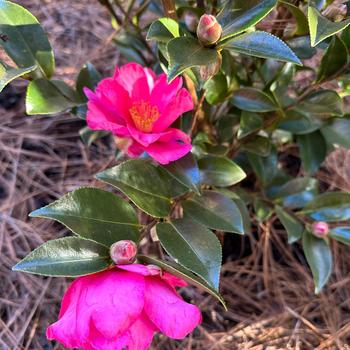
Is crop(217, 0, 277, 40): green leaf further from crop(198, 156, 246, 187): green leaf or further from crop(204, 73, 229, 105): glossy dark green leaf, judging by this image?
crop(198, 156, 246, 187): green leaf

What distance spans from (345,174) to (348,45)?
71 cm

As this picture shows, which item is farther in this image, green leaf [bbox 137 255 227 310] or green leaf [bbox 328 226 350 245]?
green leaf [bbox 328 226 350 245]

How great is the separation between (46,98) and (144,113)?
0.67 feet

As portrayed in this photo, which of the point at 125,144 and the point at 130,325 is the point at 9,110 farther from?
the point at 130,325

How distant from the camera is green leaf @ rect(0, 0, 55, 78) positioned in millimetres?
906

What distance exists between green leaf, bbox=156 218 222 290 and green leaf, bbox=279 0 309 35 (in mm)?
415

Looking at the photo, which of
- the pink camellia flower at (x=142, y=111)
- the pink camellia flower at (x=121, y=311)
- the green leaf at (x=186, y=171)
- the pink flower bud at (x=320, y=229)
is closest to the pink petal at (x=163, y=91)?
the pink camellia flower at (x=142, y=111)

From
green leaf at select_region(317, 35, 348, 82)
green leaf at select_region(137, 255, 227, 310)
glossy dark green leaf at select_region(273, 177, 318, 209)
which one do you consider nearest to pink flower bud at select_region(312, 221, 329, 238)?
glossy dark green leaf at select_region(273, 177, 318, 209)

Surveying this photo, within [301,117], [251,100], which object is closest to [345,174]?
[301,117]

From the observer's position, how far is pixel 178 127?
3.12 feet

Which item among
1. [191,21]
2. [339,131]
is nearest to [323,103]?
[339,131]

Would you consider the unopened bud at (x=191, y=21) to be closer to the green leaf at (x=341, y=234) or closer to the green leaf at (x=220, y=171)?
the green leaf at (x=220, y=171)

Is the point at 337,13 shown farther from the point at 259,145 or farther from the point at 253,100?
the point at 259,145

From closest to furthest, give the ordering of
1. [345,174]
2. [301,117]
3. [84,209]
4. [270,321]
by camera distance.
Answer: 1. [84,209]
2. [301,117]
3. [270,321]
4. [345,174]
